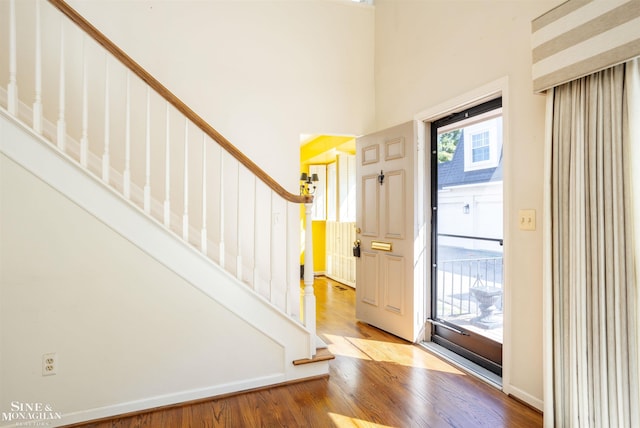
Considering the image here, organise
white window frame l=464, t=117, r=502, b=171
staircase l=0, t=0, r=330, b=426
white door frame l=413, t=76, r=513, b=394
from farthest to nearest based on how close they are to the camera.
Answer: white window frame l=464, t=117, r=502, b=171
white door frame l=413, t=76, r=513, b=394
staircase l=0, t=0, r=330, b=426

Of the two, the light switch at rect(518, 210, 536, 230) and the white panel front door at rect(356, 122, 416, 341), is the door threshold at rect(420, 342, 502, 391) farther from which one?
the light switch at rect(518, 210, 536, 230)

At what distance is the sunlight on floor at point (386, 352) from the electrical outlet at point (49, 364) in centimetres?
197

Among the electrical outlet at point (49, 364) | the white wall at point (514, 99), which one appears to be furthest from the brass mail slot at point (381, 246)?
the electrical outlet at point (49, 364)

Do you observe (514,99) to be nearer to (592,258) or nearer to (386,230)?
(592,258)

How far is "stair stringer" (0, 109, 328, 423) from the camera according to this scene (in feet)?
5.98

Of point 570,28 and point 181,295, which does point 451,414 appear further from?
point 570,28

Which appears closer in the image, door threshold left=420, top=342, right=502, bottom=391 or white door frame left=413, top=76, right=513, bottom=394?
white door frame left=413, top=76, right=513, bottom=394

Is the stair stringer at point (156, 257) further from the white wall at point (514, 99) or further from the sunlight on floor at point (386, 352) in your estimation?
the white wall at point (514, 99)

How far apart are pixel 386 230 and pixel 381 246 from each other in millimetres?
185

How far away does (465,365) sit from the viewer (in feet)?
8.71

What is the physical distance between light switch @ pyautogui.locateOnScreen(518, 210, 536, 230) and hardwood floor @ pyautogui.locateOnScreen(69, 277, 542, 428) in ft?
3.79

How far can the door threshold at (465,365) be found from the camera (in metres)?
2.41

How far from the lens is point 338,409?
209 centimetres

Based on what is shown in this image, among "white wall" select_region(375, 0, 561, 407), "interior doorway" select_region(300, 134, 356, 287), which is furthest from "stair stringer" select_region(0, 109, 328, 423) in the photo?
"interior doorway" select_region(300, 134, 356, 287)
